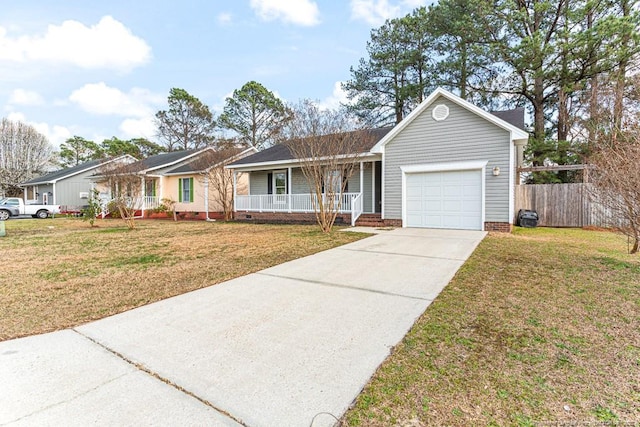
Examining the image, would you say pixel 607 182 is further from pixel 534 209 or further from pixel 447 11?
pixel 447 11

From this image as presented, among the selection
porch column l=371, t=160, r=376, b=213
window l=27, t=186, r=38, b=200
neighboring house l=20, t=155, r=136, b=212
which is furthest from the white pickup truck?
porch column l=371, t=160, r=376, b=213

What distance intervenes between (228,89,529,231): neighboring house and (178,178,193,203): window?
11.3m

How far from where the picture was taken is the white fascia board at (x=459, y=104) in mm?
9844

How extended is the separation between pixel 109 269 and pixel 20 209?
2328 centimetres

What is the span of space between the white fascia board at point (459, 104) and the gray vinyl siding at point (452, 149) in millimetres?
140

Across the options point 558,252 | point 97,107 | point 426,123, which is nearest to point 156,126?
point 97,107

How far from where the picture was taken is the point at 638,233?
5.94 metres

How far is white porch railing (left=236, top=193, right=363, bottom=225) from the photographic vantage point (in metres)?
13.2

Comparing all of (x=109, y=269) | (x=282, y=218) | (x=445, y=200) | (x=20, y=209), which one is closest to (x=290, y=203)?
(x=282, y=218)

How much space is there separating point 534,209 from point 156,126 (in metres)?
34.7

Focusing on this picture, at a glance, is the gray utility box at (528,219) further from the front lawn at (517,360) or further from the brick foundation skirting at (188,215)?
the brick foundation skirting at (188,215)

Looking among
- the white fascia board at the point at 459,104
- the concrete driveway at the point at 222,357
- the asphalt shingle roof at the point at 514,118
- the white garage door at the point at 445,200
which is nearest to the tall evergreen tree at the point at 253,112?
the white fascia board at the point at 459,104

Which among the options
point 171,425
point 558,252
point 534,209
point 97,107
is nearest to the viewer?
point 171,425

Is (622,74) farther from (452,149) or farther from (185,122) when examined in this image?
(185,122)
